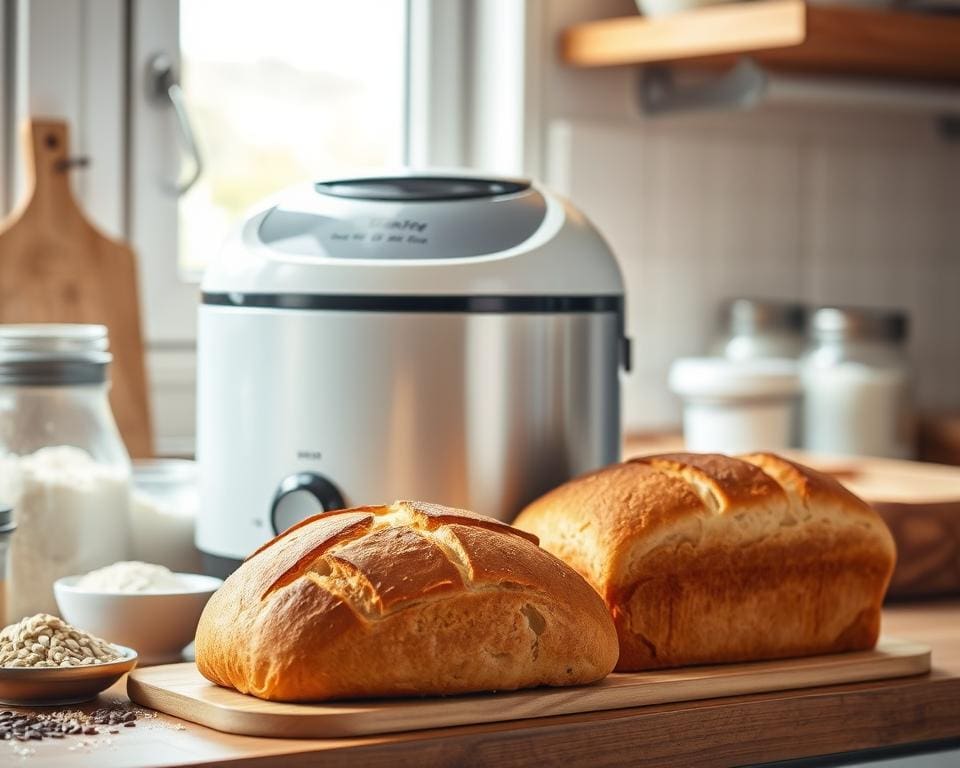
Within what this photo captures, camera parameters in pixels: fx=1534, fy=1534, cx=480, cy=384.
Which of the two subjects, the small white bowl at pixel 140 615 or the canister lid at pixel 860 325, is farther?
the canister lid at pixel 860 325

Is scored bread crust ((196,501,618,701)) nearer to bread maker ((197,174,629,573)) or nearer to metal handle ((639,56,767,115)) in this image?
bread maker ((197,174,629,573))

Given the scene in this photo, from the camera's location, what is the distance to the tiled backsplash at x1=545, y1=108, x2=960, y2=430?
7.13 ft

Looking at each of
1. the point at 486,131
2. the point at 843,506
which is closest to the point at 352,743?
the point at 843,506

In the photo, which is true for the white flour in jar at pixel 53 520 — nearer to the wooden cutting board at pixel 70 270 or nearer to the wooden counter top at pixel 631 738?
the wooden counter top at pixel 631 738

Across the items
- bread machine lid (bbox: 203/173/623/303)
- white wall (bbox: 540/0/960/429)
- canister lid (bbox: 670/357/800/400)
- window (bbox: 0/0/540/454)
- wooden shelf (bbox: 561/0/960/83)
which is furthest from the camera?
white wall (bbox: 540/0/960/429)

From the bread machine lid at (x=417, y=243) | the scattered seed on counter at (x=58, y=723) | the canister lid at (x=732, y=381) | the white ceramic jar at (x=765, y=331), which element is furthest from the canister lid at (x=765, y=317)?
the scattered seed on counter at (x=58, y=723)

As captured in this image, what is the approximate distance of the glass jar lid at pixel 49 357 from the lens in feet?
3.54

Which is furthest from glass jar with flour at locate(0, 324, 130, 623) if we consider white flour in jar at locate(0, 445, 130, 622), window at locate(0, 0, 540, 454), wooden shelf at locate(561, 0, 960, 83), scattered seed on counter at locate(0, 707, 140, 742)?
wooden shelf at locate(561, 0, 960, 83)

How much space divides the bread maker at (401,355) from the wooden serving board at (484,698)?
0.21 m

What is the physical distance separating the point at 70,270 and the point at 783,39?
2.77 feet

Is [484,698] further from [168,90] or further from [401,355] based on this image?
[168,90]

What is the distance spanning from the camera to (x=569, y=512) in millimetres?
1008

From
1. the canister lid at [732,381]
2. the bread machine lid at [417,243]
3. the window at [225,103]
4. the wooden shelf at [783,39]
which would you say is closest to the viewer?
the bread machine lid at [417,243]

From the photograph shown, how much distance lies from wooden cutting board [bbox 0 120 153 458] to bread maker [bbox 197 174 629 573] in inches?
25.0
